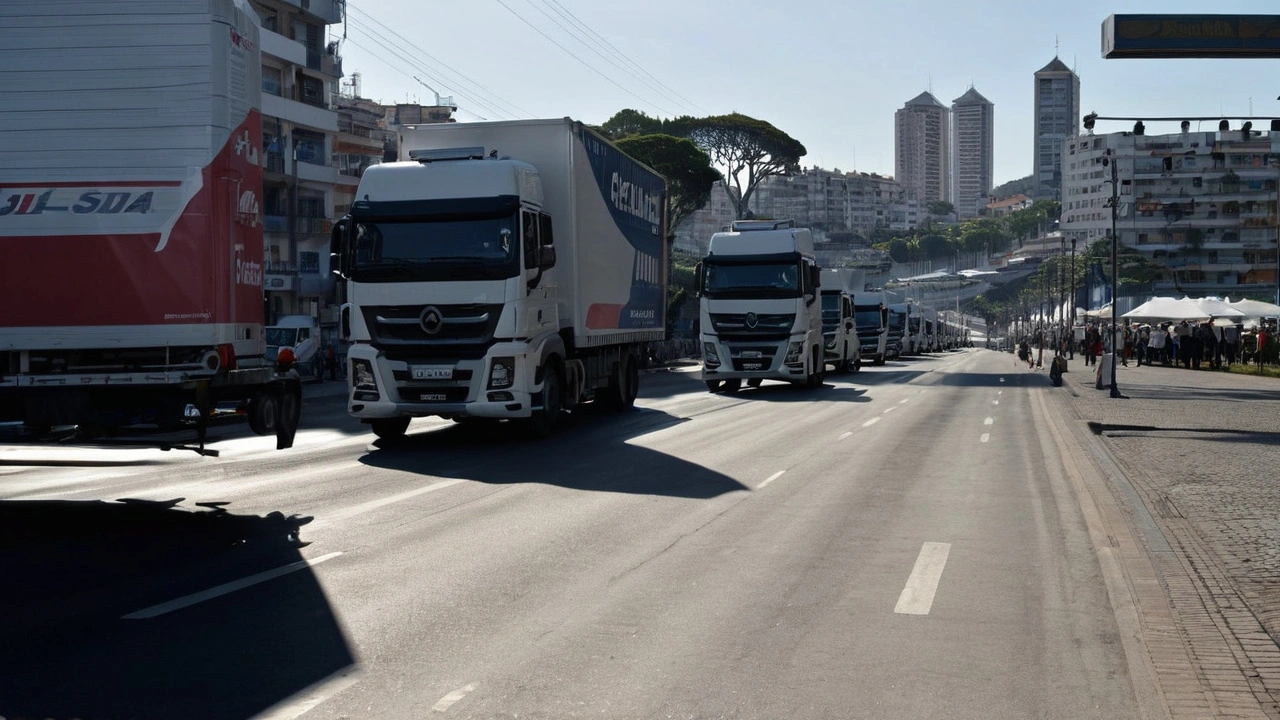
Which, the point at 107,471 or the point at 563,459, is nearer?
the point at 107,471

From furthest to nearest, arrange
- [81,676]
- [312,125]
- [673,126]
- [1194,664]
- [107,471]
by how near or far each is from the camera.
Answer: [673,126]
[312,125]
[107,471]
[1194,664]
[81,676]

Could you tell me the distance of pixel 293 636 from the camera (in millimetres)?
6203

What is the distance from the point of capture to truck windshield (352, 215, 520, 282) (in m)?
15.8

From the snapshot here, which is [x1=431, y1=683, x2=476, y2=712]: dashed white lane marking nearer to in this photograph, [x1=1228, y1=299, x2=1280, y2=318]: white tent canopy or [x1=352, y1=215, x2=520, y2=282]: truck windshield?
[x1=352, y1=215, x2=520, y2=282]: truck windshield

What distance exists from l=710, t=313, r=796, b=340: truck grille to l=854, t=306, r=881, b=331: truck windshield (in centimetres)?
2395

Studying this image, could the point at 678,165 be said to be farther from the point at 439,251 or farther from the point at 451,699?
the point at 451,699

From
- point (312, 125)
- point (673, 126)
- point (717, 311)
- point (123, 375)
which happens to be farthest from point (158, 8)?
point (673, 126)

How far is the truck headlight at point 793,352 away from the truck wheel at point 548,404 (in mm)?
13372

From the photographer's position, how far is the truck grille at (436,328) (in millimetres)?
15742

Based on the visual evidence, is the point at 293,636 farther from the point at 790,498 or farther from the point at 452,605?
the point at 790,498

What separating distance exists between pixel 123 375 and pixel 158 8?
3013 millimetres

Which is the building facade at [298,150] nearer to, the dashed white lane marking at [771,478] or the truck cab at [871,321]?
the truck cab at [871,321]

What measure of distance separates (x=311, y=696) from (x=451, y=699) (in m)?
0.59

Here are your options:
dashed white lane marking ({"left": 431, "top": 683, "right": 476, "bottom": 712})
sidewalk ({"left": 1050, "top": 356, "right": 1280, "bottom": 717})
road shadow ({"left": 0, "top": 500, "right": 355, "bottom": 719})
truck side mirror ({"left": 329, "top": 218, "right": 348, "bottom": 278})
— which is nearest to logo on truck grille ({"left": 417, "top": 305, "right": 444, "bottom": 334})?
truck side mirror ({"left": 329, "top": 218, "right": 348, "bottom": 278})
